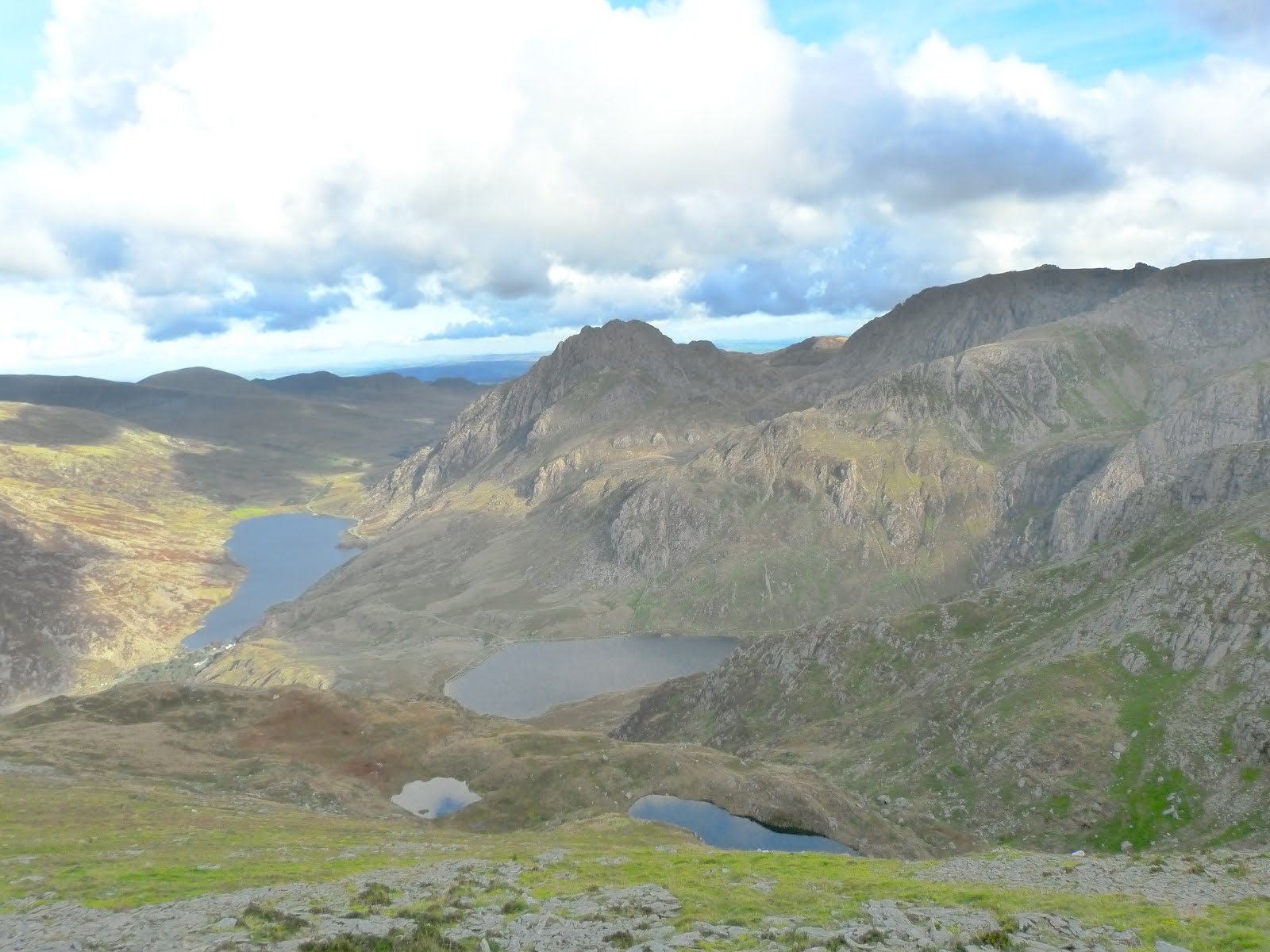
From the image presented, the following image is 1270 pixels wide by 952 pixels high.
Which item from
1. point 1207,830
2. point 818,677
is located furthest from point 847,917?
point 818,677

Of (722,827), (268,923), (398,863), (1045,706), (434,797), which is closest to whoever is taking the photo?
(268,923)

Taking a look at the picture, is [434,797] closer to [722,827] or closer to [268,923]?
[722,827]

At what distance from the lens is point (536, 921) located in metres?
35.7

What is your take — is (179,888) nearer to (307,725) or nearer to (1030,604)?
(307,725)

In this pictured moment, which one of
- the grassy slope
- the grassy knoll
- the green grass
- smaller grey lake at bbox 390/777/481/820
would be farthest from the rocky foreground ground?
smaller grey lake at bbox 390/777/481/820

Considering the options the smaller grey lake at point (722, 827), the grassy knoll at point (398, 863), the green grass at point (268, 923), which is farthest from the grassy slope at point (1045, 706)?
the green grass at point (268, 923)

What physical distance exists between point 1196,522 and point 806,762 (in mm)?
69180

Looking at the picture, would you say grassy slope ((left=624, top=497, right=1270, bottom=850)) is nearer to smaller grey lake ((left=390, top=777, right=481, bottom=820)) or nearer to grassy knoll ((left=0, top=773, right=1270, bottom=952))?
grassy knoll ((left=0, top=773, right=1270, bottom=952))

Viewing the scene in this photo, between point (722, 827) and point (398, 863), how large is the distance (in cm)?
3912

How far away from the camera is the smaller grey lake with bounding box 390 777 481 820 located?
91.8 meters

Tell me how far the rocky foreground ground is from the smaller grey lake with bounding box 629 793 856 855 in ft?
114

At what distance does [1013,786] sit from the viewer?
92.3 metres

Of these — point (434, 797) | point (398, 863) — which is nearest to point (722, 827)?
point (434, 797)

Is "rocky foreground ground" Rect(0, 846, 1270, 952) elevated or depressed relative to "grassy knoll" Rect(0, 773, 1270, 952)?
elevated
